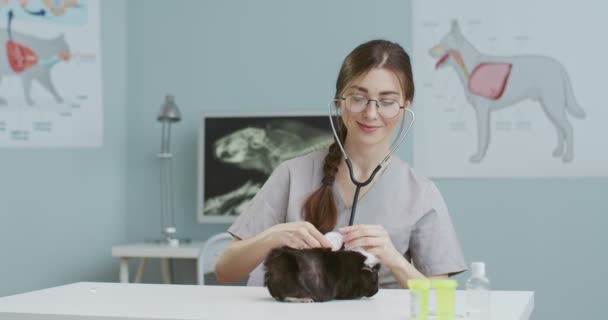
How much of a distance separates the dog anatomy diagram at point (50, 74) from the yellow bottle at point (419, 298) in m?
2.61

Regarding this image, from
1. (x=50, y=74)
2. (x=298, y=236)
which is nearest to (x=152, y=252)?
(x=50, y=74)

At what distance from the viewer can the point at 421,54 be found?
3867mm

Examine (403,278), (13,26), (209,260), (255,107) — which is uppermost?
(13,26)

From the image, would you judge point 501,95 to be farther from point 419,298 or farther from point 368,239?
point 419,298

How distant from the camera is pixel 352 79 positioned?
2.00m

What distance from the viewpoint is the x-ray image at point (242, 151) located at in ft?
12.7

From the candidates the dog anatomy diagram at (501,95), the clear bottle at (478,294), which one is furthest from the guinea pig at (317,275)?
the dog anatomy diagram at (501,95)

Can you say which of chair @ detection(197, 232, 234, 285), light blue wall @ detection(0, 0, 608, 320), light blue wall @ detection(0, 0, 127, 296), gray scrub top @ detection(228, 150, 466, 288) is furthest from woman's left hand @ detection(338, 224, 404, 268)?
light blue wall @ detection(0, 0, 127, 296)

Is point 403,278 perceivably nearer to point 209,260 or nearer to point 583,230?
point 209,260

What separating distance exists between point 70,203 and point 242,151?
2.48ft

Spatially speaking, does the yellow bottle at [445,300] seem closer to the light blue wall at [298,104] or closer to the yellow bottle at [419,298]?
the yellow bottle at [419,298]

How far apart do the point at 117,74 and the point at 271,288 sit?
274 centimetres

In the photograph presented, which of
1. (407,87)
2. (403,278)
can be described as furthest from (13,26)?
(403,278)

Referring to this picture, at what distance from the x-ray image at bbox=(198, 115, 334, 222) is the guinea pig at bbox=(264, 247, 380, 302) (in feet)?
7.31
